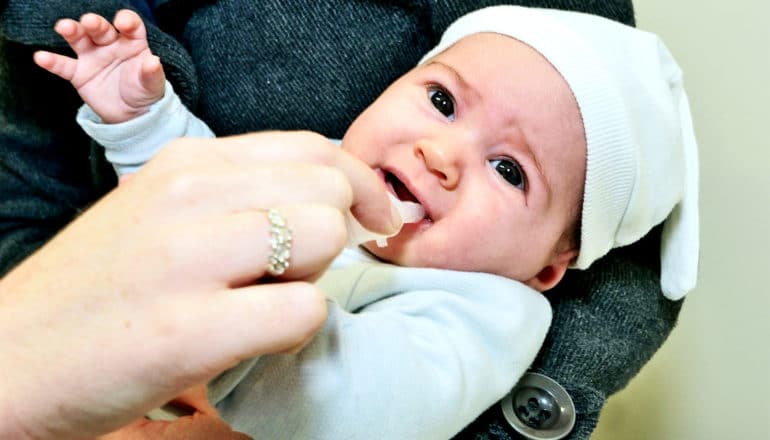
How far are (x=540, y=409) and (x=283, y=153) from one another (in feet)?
1.65

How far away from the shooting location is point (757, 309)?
1.19 metres

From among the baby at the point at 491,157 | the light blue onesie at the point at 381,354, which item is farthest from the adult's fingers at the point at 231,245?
the baby at the point at 491,157

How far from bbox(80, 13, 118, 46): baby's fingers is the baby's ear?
0.59 metres

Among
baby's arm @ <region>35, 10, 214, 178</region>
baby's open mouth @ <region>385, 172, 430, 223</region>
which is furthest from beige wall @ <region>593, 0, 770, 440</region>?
baby's arm @ <region>35, 10, 214, 178</region>

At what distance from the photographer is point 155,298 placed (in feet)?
1.13

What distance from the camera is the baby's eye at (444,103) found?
824mm

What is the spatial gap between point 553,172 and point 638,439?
0.84m

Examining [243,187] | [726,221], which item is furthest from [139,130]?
[726,221]

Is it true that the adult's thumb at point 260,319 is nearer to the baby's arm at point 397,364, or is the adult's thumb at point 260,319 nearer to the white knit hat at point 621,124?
the baby's arm at point 397,364

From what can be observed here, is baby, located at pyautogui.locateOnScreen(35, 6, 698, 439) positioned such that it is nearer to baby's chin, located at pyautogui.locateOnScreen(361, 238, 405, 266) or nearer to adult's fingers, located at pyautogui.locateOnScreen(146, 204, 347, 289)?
baby's chin, located at pyautogui.locateOnScreen(361, 238, 405, 266)

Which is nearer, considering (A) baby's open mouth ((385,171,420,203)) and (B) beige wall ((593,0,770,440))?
(A) baby's open mouth ((385,171,420,203))

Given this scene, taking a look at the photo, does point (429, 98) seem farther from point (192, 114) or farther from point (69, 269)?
point (69, 269)

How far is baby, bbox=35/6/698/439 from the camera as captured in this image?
0.73m

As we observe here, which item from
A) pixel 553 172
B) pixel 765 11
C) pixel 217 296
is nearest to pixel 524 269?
pixel 553 172
